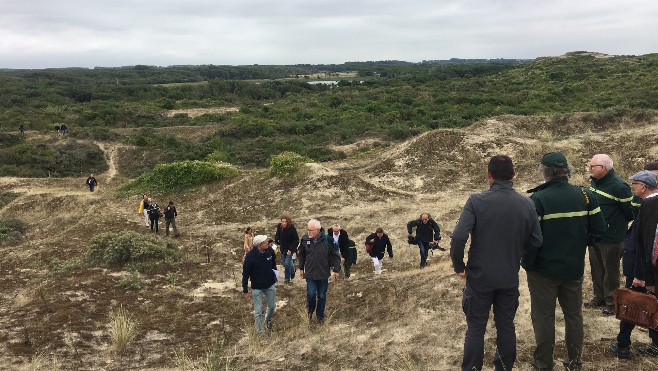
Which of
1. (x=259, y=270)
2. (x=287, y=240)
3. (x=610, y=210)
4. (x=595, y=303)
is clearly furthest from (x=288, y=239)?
(x=610, y=210)

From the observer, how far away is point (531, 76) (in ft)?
206

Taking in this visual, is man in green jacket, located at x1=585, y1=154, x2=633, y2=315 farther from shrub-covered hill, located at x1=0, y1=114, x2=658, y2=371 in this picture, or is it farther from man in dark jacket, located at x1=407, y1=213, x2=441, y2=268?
man in dark jacket, located at x1=407, y1=213, x2=441, y2=268

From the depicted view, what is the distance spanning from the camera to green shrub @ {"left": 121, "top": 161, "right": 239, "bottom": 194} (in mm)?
19609

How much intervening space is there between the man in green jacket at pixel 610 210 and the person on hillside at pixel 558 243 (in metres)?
1.10

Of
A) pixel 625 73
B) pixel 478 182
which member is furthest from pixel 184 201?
pixel 625 73

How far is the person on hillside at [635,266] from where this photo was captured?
12.6ft

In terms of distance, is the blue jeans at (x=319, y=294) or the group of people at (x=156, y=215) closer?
the blue jeans at (x=319, y=294)

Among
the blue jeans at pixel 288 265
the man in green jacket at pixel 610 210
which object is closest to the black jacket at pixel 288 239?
the blue jeans at pixel 288 265

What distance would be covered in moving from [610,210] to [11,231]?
18048 mm

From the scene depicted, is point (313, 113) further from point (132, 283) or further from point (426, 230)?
point (132, 283)

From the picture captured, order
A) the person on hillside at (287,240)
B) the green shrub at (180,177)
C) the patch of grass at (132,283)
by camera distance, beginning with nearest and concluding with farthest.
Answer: the person on hillside at (287,240)
the patch of grass at (132,283)
the green shrub at (180,177)

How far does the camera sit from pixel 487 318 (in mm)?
3590

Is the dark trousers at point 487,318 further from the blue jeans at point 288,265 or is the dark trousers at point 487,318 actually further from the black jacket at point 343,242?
the blue jeans at point 288,265

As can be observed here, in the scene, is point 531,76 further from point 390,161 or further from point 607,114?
point 390,161
